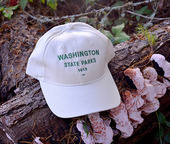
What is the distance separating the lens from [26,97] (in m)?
1.26

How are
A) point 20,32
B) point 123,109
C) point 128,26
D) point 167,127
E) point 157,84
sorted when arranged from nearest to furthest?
point 123,109 < point 157,84 < point 167,127 < point 20,32 < point 128,26

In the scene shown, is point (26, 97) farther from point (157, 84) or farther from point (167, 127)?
point (167, 127)

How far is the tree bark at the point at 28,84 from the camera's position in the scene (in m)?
1.11

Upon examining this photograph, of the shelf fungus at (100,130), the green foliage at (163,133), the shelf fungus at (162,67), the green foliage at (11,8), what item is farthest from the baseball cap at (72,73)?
the green foliage at (11,8)

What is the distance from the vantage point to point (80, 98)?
43.3 inches

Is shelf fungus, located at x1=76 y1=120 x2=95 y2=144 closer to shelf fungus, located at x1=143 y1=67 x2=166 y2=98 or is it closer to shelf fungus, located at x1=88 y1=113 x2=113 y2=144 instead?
shelf fungus, located at x1=88 y1=113 x2=113 y2=144

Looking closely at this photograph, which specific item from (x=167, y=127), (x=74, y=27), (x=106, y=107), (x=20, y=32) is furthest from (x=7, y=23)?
(x=167, y=127)

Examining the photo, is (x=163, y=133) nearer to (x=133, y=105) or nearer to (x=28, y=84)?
(x=133, y=105)

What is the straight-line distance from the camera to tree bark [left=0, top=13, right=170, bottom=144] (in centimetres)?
111

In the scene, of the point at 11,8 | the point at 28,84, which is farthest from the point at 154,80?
the point at 11,8

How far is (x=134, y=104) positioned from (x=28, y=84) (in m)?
0.94

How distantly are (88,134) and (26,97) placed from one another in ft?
1.86

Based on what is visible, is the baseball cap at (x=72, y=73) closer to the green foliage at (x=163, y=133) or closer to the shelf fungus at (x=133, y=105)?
the shelf fungus at (x=133, y=105)

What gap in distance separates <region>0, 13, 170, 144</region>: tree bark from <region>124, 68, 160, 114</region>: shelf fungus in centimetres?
10
